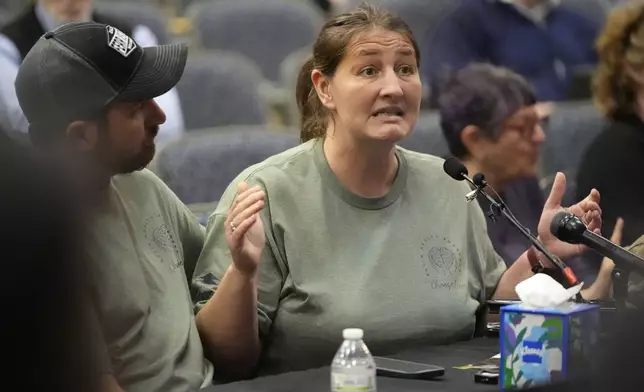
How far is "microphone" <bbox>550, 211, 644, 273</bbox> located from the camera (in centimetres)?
194

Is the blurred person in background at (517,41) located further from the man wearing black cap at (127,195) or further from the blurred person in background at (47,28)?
the man wearing black cap at (127,195)

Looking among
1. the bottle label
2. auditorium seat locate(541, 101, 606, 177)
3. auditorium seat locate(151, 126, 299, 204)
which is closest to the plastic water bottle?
the bottle label

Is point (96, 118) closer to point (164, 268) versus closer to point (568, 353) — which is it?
point (164, 268)

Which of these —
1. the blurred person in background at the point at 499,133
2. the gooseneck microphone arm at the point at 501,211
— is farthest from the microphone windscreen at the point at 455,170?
the blurred person in background at the point at 499,133

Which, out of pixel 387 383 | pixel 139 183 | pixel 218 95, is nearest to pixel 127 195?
pixel 139 183

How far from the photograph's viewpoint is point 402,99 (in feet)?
8.30

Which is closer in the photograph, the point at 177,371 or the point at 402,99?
the point at 177,371

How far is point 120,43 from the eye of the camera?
220 centimetres

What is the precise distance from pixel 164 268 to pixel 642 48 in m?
1.95

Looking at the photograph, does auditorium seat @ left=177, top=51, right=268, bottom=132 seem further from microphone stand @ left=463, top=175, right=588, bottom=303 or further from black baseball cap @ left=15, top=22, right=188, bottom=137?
microphone stand @ left=463, top=175, right=588, bottom=303

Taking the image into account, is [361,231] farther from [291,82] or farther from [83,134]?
[291,82]

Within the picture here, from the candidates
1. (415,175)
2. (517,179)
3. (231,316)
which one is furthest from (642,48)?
(231,316)

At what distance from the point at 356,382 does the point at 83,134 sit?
2.31 feet

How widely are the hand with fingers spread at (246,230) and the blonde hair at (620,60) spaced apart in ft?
5.80
